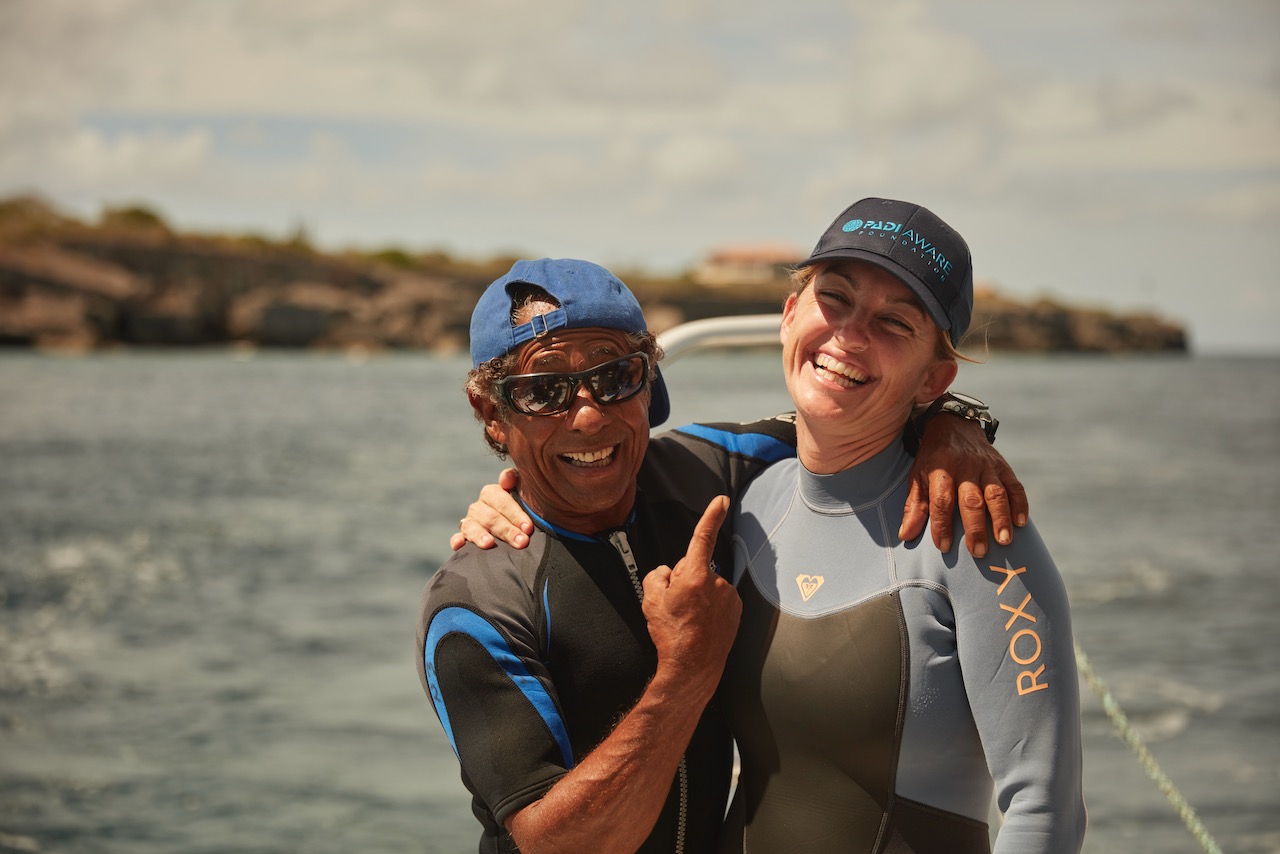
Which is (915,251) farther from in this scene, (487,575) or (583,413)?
(487,575)

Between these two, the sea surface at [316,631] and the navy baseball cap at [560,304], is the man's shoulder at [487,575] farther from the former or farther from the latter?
the sea surface at [316,631]

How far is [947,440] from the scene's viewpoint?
2082 mm

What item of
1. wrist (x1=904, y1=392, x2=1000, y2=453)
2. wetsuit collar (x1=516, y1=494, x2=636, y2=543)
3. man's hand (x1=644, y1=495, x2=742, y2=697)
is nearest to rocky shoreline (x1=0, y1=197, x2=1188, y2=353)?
wrist (x1=904, y1=392, x2=1000, y2=453)

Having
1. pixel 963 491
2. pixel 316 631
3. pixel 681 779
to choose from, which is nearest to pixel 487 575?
pixel 681 779

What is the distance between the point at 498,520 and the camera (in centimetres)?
224

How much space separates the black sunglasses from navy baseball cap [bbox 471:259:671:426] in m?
0.06

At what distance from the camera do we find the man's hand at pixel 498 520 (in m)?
2.19

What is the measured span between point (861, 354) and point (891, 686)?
57 centimetres

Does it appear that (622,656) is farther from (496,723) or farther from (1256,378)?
(1256,378)

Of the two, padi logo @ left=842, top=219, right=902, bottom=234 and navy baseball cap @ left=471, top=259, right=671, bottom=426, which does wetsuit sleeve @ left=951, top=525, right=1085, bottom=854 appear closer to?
padi logo @ left=842, top=219, right=902, bottom=234

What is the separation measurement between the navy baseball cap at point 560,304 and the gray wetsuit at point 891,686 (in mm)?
484

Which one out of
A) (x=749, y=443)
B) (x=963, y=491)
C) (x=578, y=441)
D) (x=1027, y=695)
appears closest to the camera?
(x=1027, y=695)

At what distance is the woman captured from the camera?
1.86m

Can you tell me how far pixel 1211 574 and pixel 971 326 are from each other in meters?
18.2
